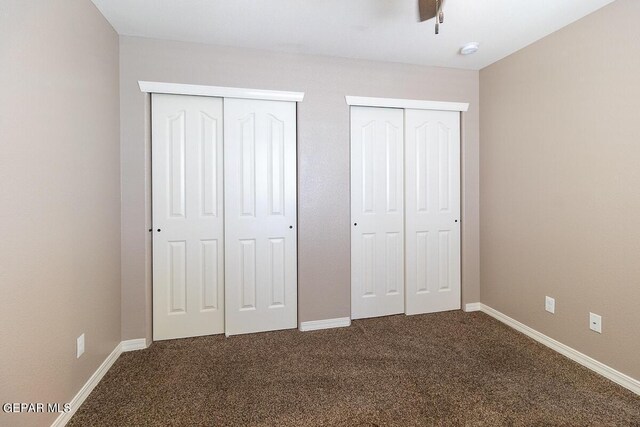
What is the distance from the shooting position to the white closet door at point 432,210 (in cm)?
300

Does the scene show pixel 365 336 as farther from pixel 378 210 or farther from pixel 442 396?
pixel 378 210

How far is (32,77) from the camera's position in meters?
1.39

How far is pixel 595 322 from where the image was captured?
209 centimetres

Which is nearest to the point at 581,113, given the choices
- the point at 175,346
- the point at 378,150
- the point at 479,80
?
the point at 479,80

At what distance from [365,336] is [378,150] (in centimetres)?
169

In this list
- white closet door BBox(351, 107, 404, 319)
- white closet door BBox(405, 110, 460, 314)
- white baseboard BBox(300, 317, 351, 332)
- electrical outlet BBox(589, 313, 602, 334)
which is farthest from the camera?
white closet door BBox(405, 110, 460, 314)

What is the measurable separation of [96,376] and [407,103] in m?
3.23

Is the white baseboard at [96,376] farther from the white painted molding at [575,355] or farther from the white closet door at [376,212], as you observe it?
the white painted molding at [575,355]

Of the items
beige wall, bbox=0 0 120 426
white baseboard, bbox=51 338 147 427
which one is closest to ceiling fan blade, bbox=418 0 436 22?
beige wall, bbox=0 0 120 426

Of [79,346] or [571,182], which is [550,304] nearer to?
[571,182]

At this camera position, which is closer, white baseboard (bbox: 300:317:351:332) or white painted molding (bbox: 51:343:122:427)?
white painted molding (bbox: 51:343:122:427)

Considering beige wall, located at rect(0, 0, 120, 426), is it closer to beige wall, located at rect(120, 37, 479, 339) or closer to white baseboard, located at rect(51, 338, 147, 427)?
white baseboard, located at rect(51, 338, 147, 427)

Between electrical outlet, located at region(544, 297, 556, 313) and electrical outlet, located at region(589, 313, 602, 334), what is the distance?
0.27 m

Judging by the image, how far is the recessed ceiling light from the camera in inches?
98.5
